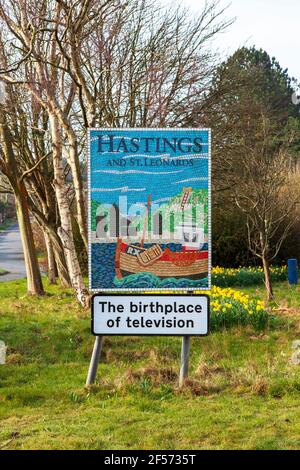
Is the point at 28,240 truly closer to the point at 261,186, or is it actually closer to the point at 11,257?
the point at 261,186

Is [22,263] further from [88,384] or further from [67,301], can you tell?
[88,384]

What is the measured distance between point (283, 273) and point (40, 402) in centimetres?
1602

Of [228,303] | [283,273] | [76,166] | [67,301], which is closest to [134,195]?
[228,303]

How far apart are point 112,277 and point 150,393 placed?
4.13 ft

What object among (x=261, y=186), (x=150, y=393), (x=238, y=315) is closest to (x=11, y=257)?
(x=261, y=186)

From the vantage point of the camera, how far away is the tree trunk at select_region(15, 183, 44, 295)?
18.8 metres

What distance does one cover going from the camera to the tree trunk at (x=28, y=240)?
1877 centimetres

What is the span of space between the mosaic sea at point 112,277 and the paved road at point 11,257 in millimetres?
22598

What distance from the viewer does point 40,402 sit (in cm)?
725

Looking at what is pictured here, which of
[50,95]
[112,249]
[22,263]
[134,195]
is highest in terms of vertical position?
[50,95]

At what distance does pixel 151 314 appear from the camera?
7.49 meters

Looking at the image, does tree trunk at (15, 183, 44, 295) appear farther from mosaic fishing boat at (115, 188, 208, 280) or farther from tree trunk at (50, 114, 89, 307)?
mosaic fishing boat at (115, 188, 208, 280)

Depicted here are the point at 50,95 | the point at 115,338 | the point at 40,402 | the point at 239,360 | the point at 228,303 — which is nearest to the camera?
the point at 40,402

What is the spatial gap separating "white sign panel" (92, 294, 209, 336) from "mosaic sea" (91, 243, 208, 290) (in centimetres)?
16
